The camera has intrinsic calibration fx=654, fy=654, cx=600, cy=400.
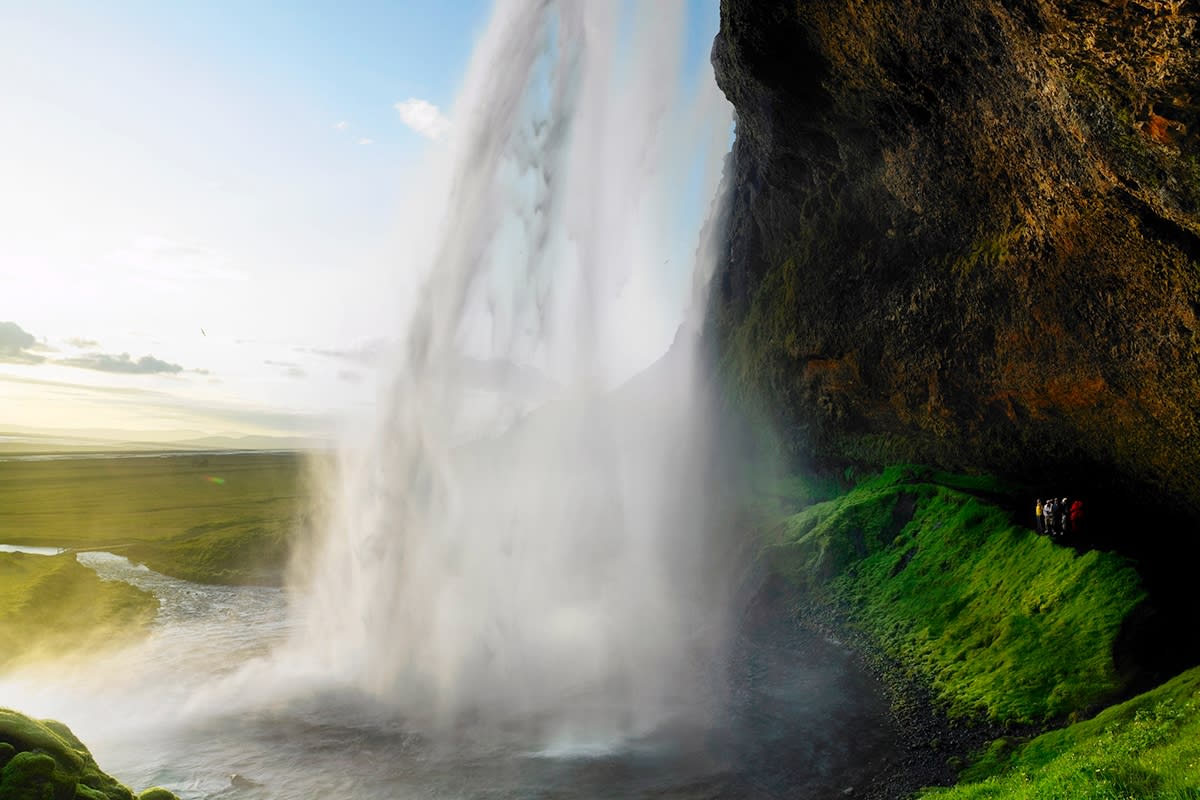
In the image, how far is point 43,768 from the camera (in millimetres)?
9812

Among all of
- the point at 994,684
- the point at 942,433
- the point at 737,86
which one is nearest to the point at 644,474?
the point at 942,433

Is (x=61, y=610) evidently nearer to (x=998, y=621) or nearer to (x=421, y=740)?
(x=421, y=740)

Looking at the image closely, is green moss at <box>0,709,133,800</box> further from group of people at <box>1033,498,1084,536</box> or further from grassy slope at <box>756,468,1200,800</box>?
group of people at <box>1033,498,1084,536</box>

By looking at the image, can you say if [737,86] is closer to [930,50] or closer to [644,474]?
[930,50]

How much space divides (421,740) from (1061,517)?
19.8 metres

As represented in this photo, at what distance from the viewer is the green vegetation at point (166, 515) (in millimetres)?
46000

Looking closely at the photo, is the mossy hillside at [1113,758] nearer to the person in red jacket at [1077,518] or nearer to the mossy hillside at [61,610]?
the person in red jacket at [1077,518]

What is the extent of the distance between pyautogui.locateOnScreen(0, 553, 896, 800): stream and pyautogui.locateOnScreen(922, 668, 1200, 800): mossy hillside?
8.88 feet

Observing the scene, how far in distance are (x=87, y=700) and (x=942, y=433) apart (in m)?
32.1

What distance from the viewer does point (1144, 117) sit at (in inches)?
455

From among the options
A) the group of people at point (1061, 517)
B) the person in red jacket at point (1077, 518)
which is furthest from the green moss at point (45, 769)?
the person in red jacket at point (1077, 518)

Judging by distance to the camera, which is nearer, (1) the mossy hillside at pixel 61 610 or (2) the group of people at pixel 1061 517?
(2) the group of people at pixel 1061 517

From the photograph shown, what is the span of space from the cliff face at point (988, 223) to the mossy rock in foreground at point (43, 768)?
2020 cm

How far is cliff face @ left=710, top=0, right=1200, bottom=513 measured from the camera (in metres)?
12.5
